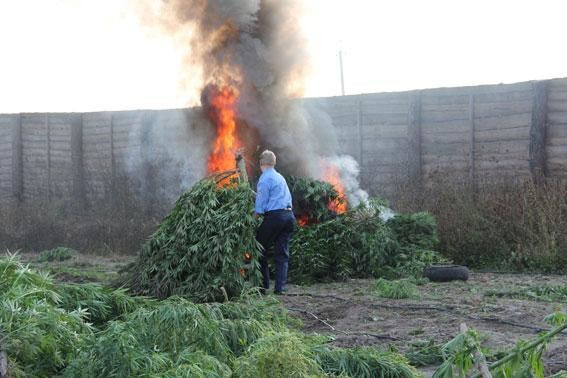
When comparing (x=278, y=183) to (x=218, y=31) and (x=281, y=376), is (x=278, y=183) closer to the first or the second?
(x=218, y=31)

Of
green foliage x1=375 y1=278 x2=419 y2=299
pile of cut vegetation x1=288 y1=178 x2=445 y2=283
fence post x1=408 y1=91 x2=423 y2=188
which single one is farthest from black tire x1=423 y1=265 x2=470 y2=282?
fence post x1=408 y1=91 x2=423 y2=188

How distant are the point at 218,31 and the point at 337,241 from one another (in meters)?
4.49

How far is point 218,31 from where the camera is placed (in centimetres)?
1518

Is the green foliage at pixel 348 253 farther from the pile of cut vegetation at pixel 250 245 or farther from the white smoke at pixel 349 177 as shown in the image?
the white smoke at pixel 349 177

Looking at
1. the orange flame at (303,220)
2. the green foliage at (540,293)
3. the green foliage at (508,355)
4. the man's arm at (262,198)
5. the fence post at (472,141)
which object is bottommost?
the green foliage at (540,293)

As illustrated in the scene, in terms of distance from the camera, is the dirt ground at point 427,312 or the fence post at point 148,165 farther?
the fence post at point 148,165

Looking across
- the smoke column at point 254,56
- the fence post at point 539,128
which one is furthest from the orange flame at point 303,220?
the fence post at point 539,128

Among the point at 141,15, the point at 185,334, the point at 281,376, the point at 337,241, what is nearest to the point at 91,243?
the point at 141,15

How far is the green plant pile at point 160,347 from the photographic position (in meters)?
5.14

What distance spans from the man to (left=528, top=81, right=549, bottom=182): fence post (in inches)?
245

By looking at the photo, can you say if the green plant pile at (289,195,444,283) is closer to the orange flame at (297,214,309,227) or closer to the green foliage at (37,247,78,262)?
the orange flame at (297,214,309,227)

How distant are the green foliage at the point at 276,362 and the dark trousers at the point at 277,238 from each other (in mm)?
7191

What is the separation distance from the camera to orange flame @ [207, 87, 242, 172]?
14969 millimetres

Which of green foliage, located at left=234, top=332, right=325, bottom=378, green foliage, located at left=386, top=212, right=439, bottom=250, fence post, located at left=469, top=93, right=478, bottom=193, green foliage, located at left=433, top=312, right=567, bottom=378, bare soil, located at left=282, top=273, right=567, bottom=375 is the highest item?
fence post, located at left=469, top=93, right=478, bottom=193
